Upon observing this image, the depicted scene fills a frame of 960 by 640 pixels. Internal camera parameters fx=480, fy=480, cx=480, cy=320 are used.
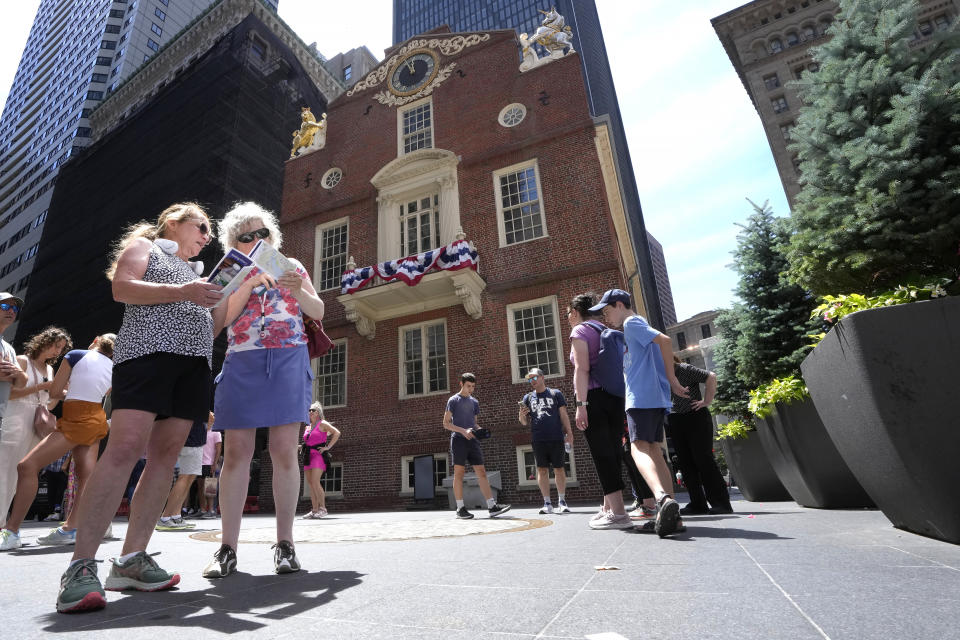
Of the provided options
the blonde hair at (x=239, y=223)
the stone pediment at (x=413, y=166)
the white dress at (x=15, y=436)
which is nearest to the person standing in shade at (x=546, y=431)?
the blonde hair at (x=239, y=223)

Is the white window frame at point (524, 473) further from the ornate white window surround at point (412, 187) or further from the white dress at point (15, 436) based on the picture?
the white dress at point (15, 436)

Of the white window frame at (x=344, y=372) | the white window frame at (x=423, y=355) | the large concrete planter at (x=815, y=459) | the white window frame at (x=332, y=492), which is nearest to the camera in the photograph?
the large concrete planter at (x=815, y=459)

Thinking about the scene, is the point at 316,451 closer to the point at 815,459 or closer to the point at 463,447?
the point at 463,447

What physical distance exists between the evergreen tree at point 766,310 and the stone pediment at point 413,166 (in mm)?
9266

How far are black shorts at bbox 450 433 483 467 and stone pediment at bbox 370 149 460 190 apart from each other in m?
10.8

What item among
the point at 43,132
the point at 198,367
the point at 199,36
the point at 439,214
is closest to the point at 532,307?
the point at 439,214

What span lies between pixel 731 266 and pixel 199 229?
994cm

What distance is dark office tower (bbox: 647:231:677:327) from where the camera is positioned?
4277 inches

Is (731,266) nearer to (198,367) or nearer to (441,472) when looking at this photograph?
(441,472)

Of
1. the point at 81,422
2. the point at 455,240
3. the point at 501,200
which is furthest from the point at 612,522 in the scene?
the point at 501,200

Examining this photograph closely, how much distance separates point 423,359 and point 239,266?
38.1 ft

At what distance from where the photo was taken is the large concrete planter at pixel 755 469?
6684 millimetres

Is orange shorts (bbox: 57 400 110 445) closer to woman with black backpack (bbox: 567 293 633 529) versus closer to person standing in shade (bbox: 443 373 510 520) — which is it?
person standing in shade (bbox: 443 373 510 520)

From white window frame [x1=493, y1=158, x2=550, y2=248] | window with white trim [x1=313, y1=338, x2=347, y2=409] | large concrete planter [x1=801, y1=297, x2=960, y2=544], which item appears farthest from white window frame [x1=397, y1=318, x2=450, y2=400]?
large concrete planter [x1=801, y1=297, x2=960, y2=544]
